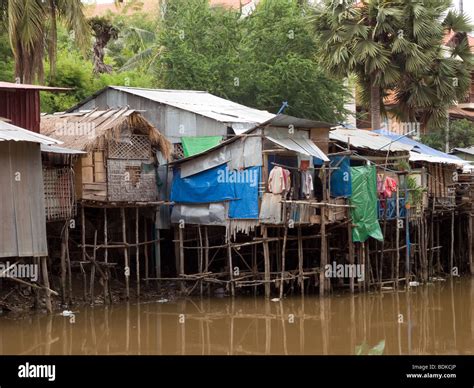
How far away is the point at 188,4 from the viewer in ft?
113

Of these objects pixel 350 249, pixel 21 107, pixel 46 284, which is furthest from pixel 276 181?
pixel 21 107

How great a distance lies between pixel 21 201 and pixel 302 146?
6.86 m

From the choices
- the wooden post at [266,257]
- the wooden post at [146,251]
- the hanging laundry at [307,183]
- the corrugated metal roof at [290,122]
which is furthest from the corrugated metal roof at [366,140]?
the wooden post at [146,251]

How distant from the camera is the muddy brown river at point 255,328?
16734 millimetres

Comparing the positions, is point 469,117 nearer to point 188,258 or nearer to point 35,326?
point 188,258

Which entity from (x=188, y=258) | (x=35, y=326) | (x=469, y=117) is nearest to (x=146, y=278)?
(x=188, y=258)

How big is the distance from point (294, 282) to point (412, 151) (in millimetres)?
7514

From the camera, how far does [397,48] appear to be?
27828 millimetres

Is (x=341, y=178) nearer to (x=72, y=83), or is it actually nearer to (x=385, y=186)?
(x=385, y=186)

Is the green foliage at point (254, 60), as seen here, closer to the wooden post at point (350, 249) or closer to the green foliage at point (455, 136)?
the green foliage at point (455, 136)

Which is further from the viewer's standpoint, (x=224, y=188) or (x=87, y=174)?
(x=224, y=188)

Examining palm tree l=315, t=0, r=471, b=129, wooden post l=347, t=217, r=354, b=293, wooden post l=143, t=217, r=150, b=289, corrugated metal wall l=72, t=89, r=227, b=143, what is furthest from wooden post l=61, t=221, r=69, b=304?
palm tree l=315, t=0, r=471, b=129

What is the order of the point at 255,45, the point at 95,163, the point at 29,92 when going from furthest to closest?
the point at 255,45 < the point at 95,163 < the point at 29,92

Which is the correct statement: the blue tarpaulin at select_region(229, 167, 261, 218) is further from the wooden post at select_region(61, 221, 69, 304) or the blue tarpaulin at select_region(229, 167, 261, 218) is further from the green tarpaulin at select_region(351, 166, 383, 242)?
the wooden post at select_region(61, 221, 69, 304)
